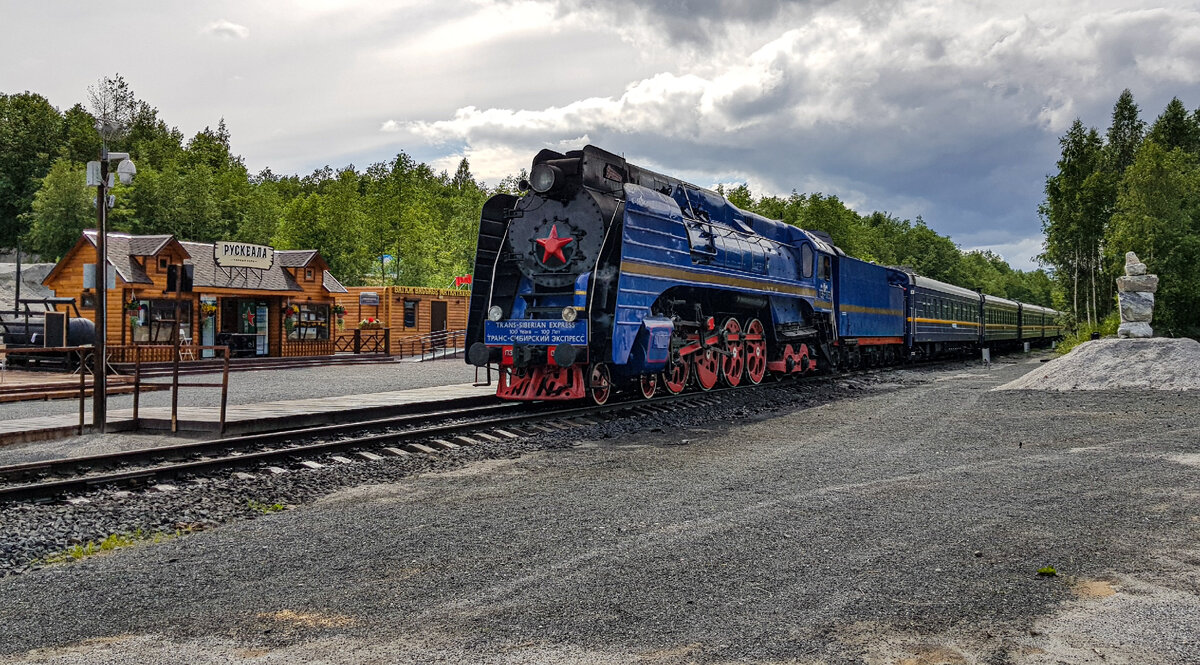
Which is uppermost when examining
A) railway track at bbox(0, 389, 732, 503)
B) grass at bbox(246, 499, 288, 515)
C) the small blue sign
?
the small blue sign

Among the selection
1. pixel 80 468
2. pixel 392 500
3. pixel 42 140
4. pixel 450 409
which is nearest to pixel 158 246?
pixel 450 409

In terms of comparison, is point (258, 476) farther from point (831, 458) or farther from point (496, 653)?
point (831, 458)

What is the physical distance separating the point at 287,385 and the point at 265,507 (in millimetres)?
13229

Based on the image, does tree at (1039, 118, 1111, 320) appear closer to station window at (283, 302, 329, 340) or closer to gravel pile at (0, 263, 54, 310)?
station window at (283, 302, 329, 340)

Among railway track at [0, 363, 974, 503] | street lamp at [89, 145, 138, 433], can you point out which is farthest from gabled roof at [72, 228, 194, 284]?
railway track at [0, 363, 974, 503]

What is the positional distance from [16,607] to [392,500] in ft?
10.4

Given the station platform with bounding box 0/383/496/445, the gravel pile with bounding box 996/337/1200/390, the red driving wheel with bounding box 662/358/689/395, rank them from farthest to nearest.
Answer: the gravel pile with bounding box 996/337/1200/390 < the red driving wheel with bounding box 662/358/689/395 < the station platform with bounding box 0/383/496/445

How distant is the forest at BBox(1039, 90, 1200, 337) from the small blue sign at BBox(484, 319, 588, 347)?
32.4 metres

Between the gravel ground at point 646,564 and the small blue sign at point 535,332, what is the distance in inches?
114

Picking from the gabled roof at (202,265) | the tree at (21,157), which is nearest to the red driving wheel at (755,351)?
the gabled roof at (202,265)

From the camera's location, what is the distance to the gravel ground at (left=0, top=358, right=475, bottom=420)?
15.8 meters

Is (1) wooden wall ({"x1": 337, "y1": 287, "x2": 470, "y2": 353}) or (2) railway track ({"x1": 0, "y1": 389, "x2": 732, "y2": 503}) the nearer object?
(2) railway track ({"x1": 0, "y1": 389, "x2": 732, "y2": 503})

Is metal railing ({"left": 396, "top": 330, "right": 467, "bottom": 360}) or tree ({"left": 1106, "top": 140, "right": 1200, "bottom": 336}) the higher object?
tree ({"left": 1106, "top": 140, "right": 1200, "bottom": 336})

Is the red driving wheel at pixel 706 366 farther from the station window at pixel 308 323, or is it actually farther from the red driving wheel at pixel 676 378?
the station window at pixel 308 323
